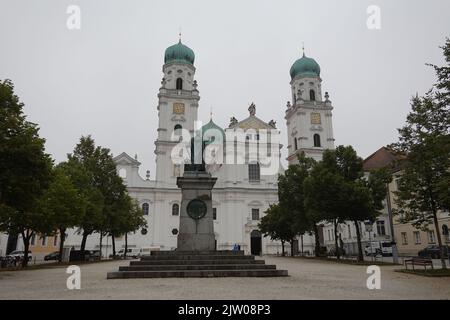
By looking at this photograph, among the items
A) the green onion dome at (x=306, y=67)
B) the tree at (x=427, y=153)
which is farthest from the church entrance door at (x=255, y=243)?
the tree at (x=427, y=153)

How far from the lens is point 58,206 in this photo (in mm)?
26078

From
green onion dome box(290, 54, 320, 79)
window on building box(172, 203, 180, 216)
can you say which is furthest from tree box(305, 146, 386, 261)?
green onion dome box(290, 54, 320, 79)

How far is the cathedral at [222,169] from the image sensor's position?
5619cm

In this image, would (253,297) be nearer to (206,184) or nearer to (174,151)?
(206,184)

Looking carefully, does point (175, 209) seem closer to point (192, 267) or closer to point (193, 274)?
point (192, 267)

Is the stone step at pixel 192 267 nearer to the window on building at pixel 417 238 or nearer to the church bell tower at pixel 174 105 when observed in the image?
the window on building at pixel 417 238

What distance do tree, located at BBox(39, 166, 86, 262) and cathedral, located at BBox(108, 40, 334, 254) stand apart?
27.6 m

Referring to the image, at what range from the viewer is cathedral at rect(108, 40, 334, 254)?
56188 millimetres

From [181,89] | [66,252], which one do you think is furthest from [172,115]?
[66,252]

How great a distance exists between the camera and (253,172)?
198 feet

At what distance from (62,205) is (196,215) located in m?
13.5

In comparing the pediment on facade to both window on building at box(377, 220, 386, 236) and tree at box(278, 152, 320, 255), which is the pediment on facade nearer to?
window on building at box(377, 220, 386, 236)

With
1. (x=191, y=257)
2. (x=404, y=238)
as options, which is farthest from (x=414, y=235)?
(x=191, y=257)

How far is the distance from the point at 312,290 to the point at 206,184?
320 inches
